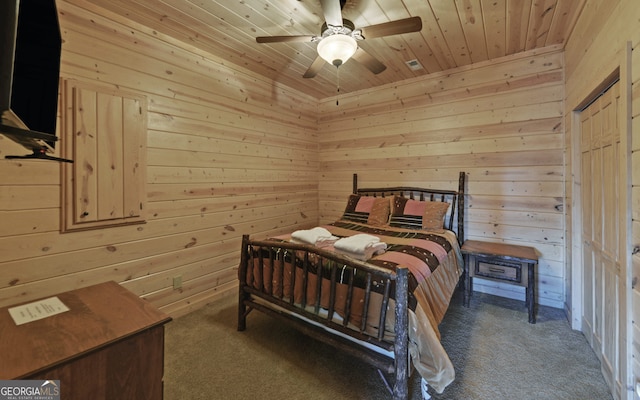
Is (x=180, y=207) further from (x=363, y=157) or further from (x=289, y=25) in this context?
(x=363, y=157)

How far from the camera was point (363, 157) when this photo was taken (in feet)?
13.2

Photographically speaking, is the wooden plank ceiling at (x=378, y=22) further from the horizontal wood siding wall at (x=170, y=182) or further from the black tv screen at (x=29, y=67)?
the black tv screen at (x=29, y=67)

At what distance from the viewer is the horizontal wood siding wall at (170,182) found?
1855 millimetres

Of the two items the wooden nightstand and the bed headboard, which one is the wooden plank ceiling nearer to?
the bed headboard

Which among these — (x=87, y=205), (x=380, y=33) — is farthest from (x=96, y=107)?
(x=380, y=33)

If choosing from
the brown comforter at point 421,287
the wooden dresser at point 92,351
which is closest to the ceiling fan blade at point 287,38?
the brown comforter at point 421,287

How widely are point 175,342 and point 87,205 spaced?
4.07 ft

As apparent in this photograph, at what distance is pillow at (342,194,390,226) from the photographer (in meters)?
3.30

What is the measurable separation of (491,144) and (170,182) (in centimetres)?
334

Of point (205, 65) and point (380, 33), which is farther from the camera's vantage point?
point (205, 65)

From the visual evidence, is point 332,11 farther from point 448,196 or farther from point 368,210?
point 448,196

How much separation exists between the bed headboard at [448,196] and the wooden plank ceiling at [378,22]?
4.40 feet

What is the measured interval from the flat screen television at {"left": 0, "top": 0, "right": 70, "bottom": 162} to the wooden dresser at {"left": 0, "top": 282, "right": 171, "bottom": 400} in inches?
26.2

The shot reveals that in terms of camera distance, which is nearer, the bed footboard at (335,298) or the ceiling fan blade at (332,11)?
the bed footboard at (335,298)
